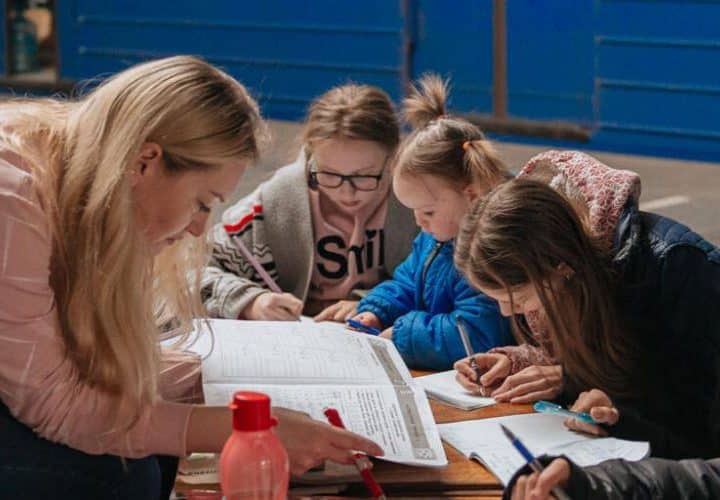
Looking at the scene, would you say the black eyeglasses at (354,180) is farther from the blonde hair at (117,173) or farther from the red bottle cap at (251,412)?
the red bottle cap at (251,412)

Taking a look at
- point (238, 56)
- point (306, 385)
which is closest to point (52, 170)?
point (306, 385)

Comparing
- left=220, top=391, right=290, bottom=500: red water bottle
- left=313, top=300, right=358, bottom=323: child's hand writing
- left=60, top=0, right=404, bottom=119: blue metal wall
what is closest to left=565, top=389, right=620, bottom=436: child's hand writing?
left=220, top=391, right=290, bottom=500: red water bottle

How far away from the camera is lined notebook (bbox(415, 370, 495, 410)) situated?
196 centimetres

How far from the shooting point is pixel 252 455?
1392 millimetres

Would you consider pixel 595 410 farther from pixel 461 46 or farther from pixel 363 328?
pixel 461 46

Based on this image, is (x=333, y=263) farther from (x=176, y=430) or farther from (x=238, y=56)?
(x=238, y=56)

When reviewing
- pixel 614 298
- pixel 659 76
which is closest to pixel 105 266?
pixel 614 298

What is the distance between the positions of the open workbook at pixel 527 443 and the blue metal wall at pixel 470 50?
4393mm

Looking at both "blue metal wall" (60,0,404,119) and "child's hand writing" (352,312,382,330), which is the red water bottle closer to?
"child's hand writing" (352,312,382,330)

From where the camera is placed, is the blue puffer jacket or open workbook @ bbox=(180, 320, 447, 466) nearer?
open workbook @ bbox=(180, 320, 447, 466)

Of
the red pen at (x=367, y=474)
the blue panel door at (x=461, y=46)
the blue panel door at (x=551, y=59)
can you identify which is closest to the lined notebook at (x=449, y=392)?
the red pen at (x=367, y=474)

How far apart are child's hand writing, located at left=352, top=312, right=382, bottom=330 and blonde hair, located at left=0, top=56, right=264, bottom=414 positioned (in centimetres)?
76

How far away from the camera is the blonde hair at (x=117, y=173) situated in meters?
1.62

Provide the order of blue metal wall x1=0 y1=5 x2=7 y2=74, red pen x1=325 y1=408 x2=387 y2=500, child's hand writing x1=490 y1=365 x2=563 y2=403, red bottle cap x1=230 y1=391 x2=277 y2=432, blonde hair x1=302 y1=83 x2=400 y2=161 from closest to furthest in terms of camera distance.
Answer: red bottle cap x1=230 y1=391 x2=277 y2=432 < red pen x1=325 y1=408 x2=387 y2=500 < child's hand writing x1=490 y1=365 x2=563 y2=403 < blonde hair x1=302 y1=83 x2=400 y2=161 < blue metal wall x1=0 y1=5 x2=7 y2=74
